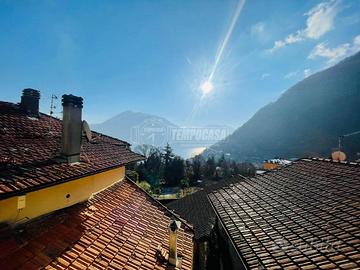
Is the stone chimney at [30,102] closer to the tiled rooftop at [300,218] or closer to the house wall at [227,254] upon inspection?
the tiled rooftop at [300,218]

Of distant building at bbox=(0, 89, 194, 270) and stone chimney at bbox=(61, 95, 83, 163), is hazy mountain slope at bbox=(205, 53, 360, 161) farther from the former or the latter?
stone chimney at bbox=(61, 95, 83, 163)

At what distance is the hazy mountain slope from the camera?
438 ft

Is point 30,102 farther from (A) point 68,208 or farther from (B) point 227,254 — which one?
(B) point 227,254

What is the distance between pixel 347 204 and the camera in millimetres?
6867

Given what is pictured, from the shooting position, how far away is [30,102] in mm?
8977

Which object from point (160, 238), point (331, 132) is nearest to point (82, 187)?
point (160, 238)

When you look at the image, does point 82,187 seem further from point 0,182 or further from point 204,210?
point 204,210

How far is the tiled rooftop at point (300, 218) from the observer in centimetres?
525

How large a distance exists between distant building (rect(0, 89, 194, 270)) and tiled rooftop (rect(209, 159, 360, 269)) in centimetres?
195

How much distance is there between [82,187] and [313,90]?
21227 cm

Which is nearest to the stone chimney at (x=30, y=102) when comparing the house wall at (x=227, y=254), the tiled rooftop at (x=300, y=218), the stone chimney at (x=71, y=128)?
the stone chimney at (x=71, y=128)

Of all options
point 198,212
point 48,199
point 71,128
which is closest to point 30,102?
point 71,128

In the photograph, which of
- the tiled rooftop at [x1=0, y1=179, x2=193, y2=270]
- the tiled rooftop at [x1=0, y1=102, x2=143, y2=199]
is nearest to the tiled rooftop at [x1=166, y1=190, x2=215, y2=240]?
the tiled rooftop at [x1=0, y1=179, x2=193, y2=270]

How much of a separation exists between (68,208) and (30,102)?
458 cm
